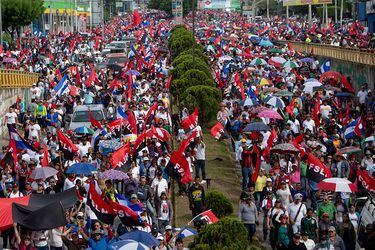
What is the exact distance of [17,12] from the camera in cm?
7625

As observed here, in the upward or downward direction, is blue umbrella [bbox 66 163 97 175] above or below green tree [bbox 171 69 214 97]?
above

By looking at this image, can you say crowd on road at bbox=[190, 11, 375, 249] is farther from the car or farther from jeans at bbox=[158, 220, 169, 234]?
the car

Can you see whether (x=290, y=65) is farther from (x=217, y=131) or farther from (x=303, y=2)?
(x=303, y=2)

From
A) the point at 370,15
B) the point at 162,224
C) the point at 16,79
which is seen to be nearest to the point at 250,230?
the point at 162,224

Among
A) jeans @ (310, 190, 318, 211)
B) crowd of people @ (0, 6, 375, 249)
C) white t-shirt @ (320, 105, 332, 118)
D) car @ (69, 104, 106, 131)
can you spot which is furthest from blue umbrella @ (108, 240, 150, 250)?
car @ (69, 104, 106, 131)

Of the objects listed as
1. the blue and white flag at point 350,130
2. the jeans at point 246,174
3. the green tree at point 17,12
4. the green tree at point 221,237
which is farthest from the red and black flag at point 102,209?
the green tree at point 17,12

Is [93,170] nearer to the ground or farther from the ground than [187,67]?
farther from the ground

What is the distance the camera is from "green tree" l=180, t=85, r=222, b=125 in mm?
35031

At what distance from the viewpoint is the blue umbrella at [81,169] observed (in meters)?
20.2

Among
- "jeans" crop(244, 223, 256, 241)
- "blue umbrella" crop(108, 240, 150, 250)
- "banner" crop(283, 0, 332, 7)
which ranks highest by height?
"banner" crop(283, 0, 332, 7)

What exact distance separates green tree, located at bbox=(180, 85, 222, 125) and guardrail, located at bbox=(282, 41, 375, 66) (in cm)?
751

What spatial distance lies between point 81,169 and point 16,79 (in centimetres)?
2147

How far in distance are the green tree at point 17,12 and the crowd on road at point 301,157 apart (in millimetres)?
37704

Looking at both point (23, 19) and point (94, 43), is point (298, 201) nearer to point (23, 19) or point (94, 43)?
point (94, 43)
